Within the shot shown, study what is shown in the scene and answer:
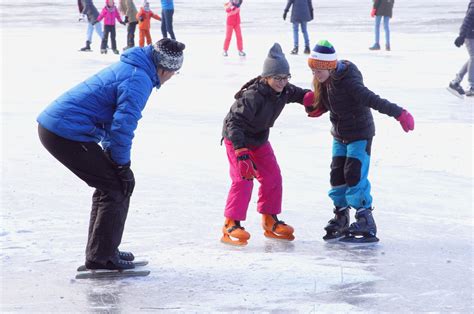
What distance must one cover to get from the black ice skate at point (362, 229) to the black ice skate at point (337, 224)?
0.05 m

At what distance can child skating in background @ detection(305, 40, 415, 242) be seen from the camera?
479 cm

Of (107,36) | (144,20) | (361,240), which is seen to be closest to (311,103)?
(361,240)

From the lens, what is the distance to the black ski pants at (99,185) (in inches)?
164

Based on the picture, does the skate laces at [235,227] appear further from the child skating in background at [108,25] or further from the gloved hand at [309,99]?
the child skating in background at [108,25]

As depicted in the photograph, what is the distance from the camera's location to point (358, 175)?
16.3ft

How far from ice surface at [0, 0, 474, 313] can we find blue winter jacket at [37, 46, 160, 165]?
702 millimetres

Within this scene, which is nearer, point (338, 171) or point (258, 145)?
point (258, 145)

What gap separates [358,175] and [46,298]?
1.87 metres

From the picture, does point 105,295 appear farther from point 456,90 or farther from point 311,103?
point 456,90

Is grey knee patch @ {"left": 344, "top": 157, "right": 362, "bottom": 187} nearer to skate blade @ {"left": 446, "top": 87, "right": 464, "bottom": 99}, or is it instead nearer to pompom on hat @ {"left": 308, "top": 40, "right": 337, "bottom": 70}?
pompom on hat @ {"left": 308, "top": 40, "right": 337, "bottom": 70}

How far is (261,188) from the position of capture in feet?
16.7

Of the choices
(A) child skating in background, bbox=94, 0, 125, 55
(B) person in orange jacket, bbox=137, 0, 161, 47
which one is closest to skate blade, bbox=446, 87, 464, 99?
(B) person in orange jacket, bbox=137, 0, 161, 47

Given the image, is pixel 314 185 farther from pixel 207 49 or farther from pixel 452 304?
pixel 207 49

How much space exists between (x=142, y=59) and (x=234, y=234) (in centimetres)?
121
